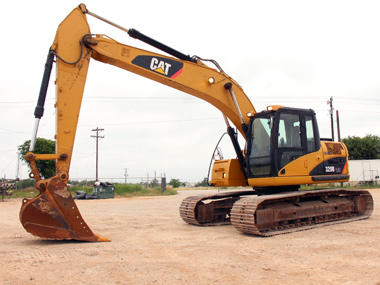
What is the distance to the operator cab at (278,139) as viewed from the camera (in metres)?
8.48

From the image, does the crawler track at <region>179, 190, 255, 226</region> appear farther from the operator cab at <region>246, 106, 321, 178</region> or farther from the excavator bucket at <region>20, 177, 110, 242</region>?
the excavator bucket at <region>20, 177, 110, 242</region>

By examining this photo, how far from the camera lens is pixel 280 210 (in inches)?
327

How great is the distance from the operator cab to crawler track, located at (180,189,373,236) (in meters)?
0.78

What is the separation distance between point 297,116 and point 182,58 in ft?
10.6

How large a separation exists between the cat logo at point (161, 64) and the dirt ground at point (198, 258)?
3.70 m

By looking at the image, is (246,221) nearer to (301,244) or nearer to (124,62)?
(301,244)

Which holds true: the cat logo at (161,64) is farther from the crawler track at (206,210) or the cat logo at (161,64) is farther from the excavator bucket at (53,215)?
the crawler track at (206,210)

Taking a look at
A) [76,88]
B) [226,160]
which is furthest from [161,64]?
[226,160]

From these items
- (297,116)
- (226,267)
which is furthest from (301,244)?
(297,116)

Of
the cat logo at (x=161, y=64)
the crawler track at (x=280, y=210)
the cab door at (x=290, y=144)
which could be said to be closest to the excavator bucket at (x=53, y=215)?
the cat logo at (x=161, y=64)

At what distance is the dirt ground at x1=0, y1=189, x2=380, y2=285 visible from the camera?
4523 mm

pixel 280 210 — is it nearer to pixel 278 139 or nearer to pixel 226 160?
pixel 278 139

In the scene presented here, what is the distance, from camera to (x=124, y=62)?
7848mm

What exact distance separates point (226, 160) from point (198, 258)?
418 cm
